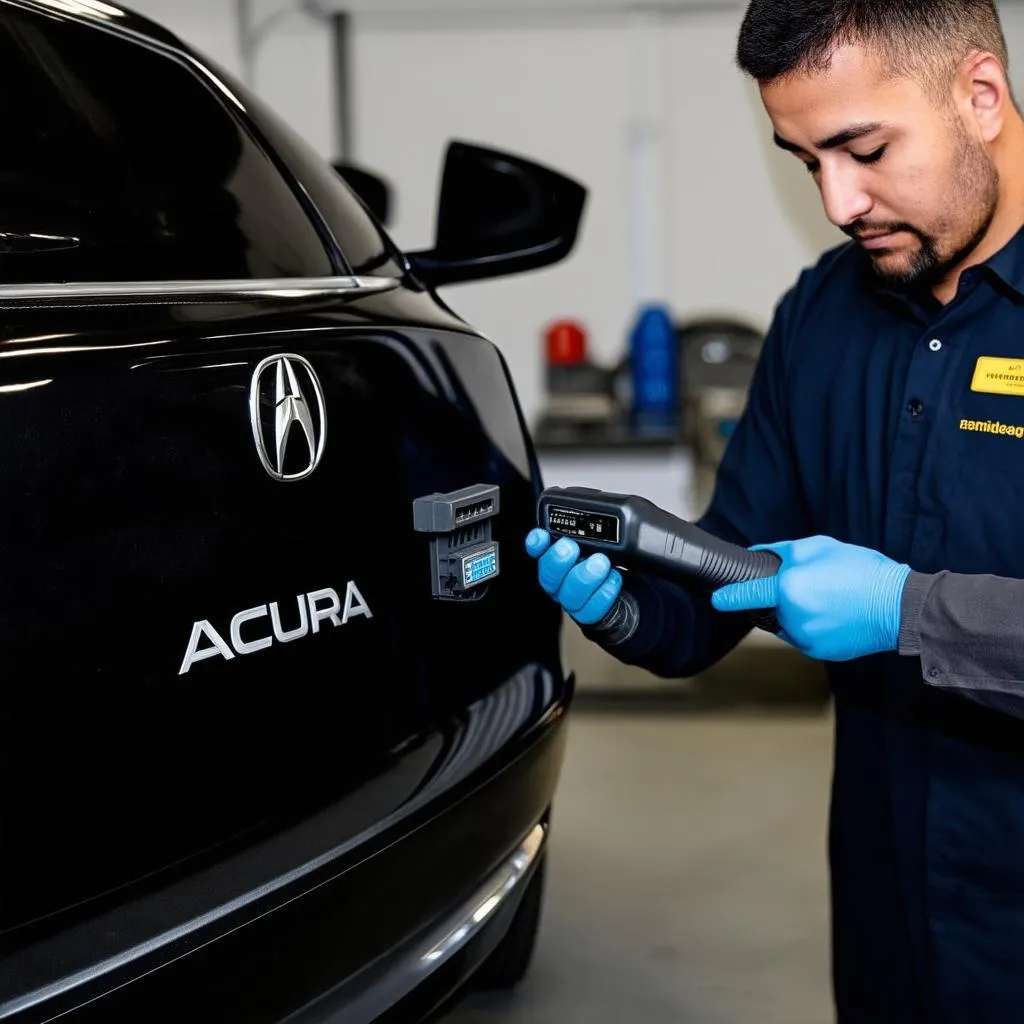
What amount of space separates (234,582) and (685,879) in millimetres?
1920

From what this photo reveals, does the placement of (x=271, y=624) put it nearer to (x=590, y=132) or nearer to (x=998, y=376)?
(x=998, y=376)

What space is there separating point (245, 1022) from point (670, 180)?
4.34 meters

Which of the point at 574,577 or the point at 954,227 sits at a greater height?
the point at 954,227

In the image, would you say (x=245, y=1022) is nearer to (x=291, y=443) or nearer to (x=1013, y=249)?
(x=291, y=443)

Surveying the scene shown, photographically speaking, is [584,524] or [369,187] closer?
[584,524]

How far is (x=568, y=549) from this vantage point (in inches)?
51.9

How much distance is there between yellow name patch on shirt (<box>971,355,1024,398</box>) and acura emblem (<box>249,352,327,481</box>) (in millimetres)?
716

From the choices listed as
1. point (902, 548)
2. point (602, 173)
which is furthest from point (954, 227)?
point (602, 173)

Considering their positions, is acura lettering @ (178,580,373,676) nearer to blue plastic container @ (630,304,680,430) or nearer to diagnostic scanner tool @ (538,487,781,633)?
diagnostic scanner tool @ (538,487,781,633)

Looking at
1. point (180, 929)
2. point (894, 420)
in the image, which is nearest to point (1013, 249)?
point (894, 420)

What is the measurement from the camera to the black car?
92cm

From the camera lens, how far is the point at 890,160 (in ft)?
4.48

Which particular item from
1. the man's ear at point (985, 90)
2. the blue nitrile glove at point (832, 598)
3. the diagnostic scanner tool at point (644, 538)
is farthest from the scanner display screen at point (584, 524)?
the man's ear at point (985, 90)

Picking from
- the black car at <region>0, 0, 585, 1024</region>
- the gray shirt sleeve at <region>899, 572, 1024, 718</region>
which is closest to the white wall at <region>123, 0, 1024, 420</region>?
the black car at <region>0, 0, 585, 1024</region>
